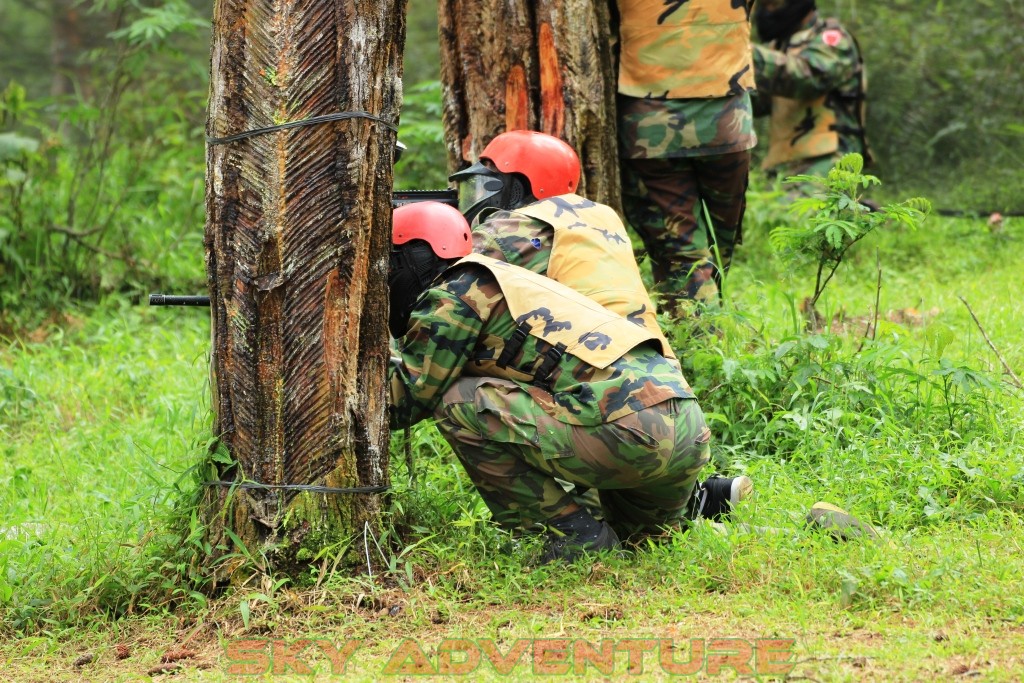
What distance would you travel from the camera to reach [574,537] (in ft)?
11.3

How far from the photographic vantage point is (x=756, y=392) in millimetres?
4480

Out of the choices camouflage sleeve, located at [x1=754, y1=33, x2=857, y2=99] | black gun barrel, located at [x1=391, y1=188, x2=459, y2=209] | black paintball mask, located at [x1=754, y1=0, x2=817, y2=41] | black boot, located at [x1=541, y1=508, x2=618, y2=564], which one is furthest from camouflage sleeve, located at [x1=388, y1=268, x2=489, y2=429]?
black paintball mask, located at [x1=754, y1=0, x2=817, y2=41]

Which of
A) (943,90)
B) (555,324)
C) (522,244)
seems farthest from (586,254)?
(943,90)

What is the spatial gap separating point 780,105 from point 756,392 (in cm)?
455

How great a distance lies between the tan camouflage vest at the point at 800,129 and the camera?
822 centimetres

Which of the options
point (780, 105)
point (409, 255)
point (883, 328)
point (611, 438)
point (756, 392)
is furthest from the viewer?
point (780, 105)

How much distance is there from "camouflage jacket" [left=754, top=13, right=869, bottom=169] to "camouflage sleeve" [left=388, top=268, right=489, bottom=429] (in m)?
4.90

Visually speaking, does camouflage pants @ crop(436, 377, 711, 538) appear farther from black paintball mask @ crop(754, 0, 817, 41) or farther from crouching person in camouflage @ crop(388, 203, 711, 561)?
black paintball mask @ crop(754, 0, 817, 41)

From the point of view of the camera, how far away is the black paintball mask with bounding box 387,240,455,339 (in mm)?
3631

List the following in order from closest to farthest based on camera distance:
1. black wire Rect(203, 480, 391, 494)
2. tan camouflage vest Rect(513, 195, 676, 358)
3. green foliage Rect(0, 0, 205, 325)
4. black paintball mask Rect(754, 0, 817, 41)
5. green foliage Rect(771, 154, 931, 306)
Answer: black wire Rect(203, 480, 391, 494), tan camouflage vest Rect(513, 195, 676, 358), green foliage Rect(771, 154, 931, 306), green foliage Rect(0, 0, 205, 325), black paintball mask Rect(754, 0, 817, 41)

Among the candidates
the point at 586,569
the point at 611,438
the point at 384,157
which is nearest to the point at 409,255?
the point at 384,157

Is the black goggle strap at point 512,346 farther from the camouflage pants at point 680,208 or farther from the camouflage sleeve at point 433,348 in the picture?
the camouflage pants at point 680,208

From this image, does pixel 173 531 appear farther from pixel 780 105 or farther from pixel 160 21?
pixel 780 105

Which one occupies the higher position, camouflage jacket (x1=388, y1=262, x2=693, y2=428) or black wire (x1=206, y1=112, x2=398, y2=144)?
black wire (x1=206, y1=112, x2=398, y2=144)
